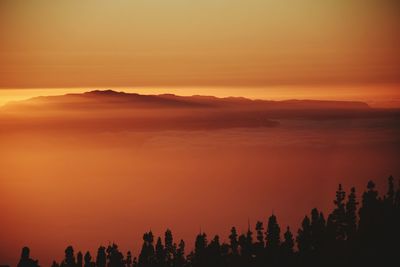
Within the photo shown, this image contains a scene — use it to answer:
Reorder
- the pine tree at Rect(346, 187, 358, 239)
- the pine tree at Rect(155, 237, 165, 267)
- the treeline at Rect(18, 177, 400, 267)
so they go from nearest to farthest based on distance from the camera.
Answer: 1. the treeline at Rect(18, 177, 400, 267)
2. the pine tree at Rect(346, 187, 358, 239)
3. the pine tree at Rect(155, 237, 165, 267)

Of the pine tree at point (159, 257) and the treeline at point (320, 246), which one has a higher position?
the treeline at point (320, 246)

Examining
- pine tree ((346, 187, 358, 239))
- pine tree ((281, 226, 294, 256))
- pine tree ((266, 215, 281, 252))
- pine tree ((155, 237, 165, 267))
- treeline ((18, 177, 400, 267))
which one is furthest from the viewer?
pine tree ((155, 237, 165, 267))

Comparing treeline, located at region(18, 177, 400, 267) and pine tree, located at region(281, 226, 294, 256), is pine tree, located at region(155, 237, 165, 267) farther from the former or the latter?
pine tree, located at region(281, 226, 294, 256)

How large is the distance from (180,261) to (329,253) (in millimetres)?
29890

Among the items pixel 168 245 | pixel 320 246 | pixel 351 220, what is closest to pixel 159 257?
pixel 168 245

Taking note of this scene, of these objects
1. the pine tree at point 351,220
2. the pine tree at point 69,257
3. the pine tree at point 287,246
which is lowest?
the pine tree at point 69,257

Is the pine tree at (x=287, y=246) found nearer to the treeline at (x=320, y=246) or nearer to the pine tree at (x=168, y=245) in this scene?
the treeline at (x=320, y=246)

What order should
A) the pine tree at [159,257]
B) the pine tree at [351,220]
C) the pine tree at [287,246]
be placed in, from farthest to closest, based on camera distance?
the pine tree at [159,257], the pine tree at [351,220], the pine tree at [287,246]

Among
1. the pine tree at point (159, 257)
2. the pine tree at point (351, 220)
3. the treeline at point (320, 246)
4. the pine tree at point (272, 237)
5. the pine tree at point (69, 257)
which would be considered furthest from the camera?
the pine tree at point (69, 257)

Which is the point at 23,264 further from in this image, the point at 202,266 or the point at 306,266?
the point at 306,266

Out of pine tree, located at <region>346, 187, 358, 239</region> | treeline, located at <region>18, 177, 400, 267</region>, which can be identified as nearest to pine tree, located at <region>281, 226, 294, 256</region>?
treeline, located at <region>18, 177, 400, 267</region>

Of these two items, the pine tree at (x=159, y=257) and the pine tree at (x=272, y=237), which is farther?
the pine tree at (x=159, y=257)

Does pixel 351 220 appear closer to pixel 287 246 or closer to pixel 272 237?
pixel 272 237

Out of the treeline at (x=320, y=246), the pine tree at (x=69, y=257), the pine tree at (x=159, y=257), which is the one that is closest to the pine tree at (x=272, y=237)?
the treeline at (x=320, y=246)
